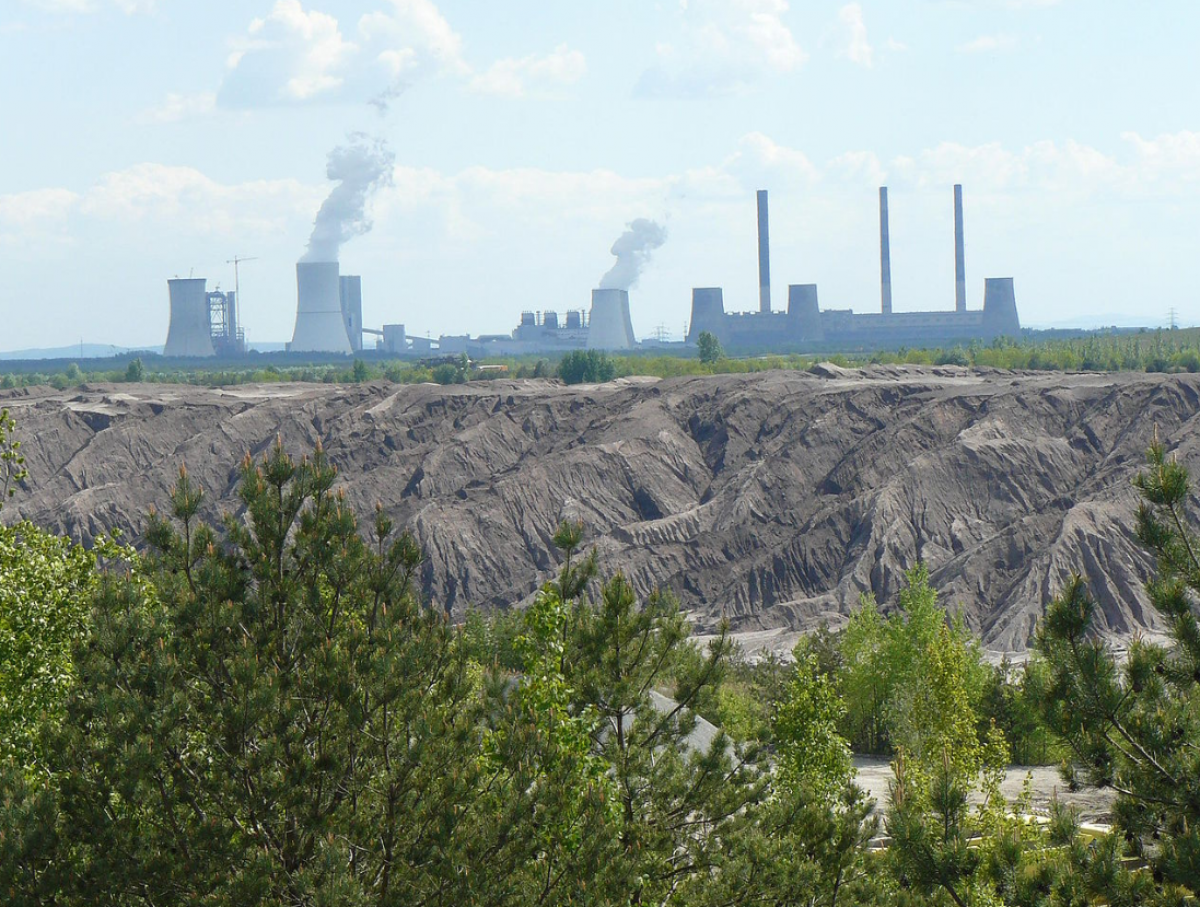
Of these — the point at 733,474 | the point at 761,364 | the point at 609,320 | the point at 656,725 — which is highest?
the point at 609,320

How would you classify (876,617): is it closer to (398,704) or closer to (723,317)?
(398,704)

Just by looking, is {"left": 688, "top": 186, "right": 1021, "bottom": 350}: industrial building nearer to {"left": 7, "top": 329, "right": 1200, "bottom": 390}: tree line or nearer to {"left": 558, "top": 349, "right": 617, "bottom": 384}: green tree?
{"left": 7, "top": 329, "right": 1200, "bottom": 390}: tree line

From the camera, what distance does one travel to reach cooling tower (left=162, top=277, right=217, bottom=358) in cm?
18150

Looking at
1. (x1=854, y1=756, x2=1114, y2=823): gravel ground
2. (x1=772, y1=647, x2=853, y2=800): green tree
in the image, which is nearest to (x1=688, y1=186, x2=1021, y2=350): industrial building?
(x1=854, y1=756, x2=1114, y2=823): gravel ground

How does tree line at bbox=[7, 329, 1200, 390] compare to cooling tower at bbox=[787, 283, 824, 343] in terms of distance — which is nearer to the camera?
tree line at bbox=[7, 329, 1200, 390]

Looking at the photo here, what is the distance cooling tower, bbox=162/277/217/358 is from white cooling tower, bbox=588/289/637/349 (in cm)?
4862

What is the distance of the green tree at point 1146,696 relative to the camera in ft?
33.9

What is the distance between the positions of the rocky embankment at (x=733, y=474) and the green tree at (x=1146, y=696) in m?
45.2

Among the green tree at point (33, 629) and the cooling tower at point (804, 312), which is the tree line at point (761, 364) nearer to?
the cooling tower at point (804, 312)

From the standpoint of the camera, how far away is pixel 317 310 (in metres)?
163

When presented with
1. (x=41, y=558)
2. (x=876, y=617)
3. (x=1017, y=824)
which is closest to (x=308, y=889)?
(x=41, y=558)

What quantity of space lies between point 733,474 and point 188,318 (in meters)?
120

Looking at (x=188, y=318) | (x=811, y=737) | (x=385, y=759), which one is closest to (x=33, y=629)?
(x=385, y=759)

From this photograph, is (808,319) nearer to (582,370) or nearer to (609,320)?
(609,320)
